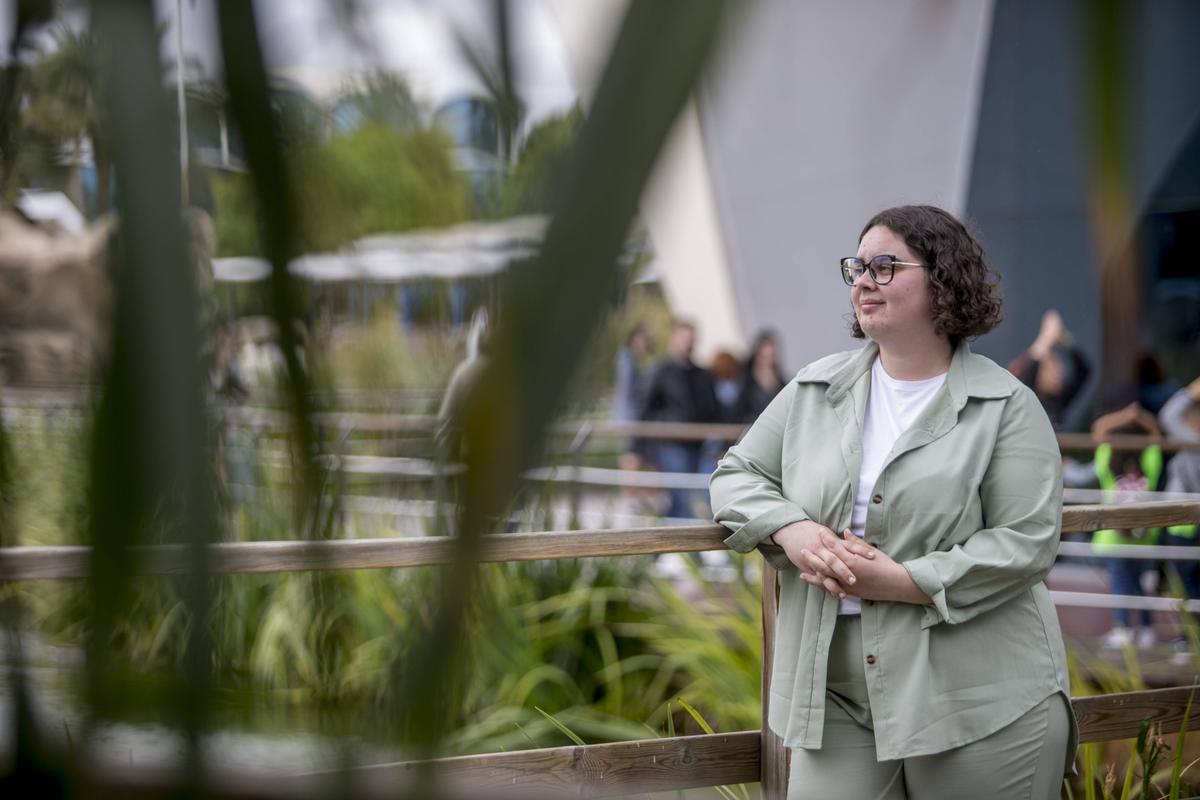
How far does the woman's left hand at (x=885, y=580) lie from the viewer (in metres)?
1.87

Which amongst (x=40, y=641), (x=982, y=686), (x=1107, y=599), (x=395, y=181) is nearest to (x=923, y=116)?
(x=395, y=181)

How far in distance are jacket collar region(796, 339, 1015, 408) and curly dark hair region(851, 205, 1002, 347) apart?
54mm

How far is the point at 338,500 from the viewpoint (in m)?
0.36

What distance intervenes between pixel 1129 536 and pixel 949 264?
14.0 feet

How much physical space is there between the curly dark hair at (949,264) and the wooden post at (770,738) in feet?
2.07

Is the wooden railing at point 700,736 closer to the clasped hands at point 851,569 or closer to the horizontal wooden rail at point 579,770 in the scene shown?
the horizontal wooden rail at point 579,770

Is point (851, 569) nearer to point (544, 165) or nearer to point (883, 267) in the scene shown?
point (883, 267)

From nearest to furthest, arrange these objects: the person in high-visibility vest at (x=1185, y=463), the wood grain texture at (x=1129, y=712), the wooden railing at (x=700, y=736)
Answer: the wooden railing at (x=700, y=736)
the wood grain texture at (x=1129, y=712)
the person in high-visibility vest at (x=1185, y=463)

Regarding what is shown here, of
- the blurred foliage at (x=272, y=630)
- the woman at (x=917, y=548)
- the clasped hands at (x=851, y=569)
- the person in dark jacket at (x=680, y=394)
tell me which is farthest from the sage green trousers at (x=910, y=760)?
the person in dark jacket at (x=680, y=394)

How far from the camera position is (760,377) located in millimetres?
7234

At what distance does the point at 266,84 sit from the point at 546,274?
0.09 meters

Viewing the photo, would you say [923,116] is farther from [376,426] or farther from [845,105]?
[376,426]

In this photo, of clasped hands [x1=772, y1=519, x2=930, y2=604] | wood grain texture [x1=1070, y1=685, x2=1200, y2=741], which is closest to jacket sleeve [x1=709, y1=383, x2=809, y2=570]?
clasped hands [x1=772, y1=519, x2=930, y2=604]

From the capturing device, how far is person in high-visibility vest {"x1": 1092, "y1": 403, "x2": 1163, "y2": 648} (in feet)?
17.2
